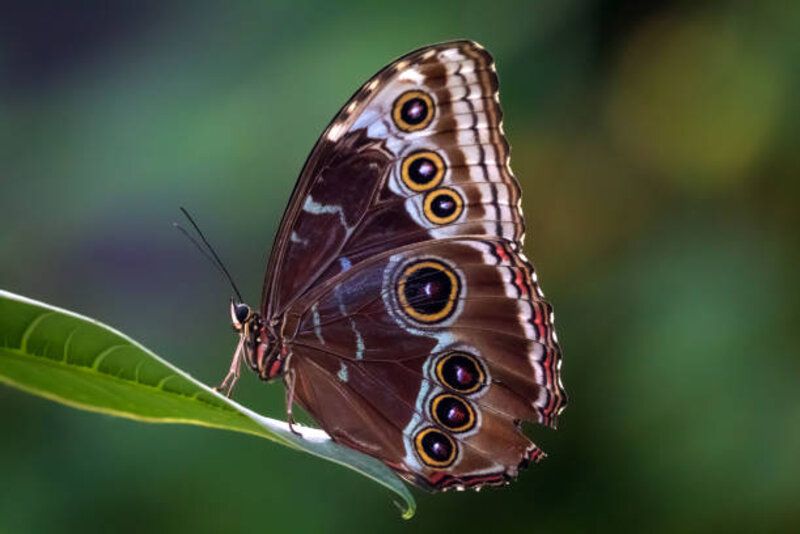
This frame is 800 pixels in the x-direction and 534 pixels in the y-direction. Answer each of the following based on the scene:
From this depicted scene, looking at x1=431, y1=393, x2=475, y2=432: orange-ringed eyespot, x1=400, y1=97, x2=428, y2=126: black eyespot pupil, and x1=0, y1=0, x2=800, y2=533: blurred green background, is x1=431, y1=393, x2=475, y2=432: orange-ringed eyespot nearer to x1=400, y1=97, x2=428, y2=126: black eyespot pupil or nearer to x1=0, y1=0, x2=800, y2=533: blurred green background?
x1=400, y1=97, x2=428, y2=126: black eyespot pupil

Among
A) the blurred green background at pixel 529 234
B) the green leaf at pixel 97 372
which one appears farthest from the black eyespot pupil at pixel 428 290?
the green leaf at pixel 97 372

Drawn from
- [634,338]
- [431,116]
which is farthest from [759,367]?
[431,116]

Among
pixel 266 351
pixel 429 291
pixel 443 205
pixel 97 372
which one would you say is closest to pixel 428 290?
pixel 429 291

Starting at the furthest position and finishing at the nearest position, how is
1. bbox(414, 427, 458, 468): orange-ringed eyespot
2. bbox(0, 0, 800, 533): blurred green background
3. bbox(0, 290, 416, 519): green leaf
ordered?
bbox(0, 0, 800, 533): blurred green background
bbox(414, 427, 458, 468): orange-ringed eyespot
bbox(0, 290, 416, 519): green leaf

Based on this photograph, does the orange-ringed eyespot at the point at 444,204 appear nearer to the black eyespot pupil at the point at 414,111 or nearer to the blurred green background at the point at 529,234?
the black eyespot pupil at the point at 414,111

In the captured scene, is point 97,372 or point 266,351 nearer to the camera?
point 97,372

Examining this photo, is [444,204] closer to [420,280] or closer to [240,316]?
[420,280]

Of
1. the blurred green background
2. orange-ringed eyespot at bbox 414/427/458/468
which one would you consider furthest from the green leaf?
the blurred green background
